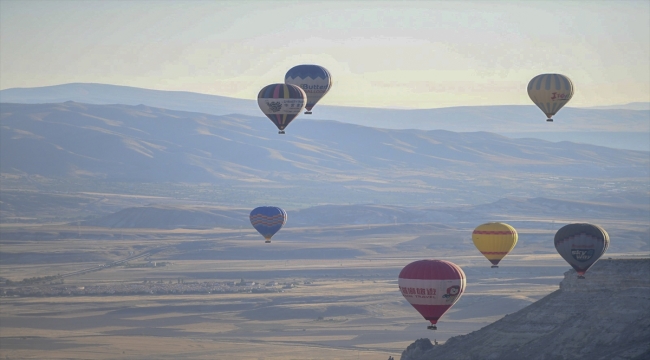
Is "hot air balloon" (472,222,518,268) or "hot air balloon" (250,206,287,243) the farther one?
"hot air balloon" (250,206,287,243)

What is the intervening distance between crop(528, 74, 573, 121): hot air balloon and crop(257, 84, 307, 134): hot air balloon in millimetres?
11130

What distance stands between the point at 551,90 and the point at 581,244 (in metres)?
14.2

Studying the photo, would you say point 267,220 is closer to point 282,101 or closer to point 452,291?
point 282,101

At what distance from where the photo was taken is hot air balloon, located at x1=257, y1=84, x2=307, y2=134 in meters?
57.2

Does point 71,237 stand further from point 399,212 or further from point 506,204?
point 506,204

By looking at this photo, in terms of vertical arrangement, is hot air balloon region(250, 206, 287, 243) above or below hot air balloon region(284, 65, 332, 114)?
below

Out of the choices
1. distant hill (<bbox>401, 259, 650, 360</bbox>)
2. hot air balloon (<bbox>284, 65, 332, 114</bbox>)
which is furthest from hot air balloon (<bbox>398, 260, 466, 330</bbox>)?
hot air balloon (<bbox>284, 65, 332, 114</bbox>)

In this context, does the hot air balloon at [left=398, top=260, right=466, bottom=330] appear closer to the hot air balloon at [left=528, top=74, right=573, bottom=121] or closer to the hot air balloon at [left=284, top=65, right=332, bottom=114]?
the hot air balloon at [left=528, top=74, right=573, bottom=121]

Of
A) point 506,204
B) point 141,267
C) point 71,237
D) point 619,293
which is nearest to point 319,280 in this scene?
point 141,267

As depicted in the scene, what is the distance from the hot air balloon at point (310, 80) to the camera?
6012 centimetres

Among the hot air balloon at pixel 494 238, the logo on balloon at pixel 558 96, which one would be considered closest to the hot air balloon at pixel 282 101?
the hot air balloon at pixel 494 238

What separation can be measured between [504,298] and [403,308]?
6.60m

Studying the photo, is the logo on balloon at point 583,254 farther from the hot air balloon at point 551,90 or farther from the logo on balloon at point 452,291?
the hot air balloon at point 551,90

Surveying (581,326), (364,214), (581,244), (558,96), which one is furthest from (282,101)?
(364,214)
